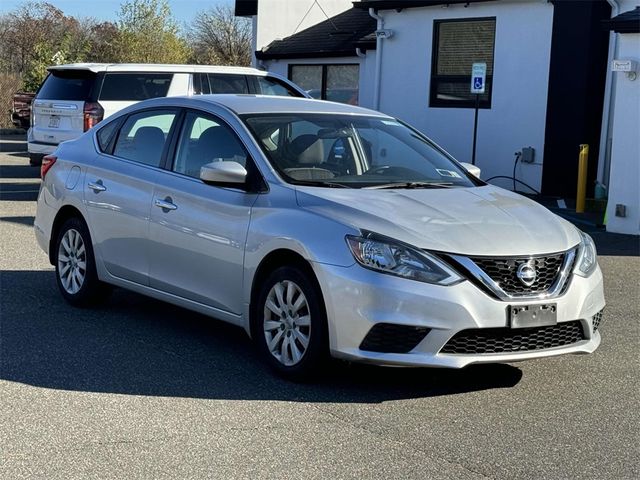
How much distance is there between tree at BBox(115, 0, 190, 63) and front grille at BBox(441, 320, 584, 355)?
33.6m

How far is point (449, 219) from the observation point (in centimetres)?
586

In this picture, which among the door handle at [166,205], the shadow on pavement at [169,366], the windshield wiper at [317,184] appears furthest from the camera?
the door handle at [166,205]

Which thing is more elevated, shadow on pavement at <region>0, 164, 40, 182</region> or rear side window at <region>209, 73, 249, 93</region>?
rear side window at <region>209, 73, 249, 93</region>

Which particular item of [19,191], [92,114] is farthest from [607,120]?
[19,191]

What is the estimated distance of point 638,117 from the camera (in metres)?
13.1

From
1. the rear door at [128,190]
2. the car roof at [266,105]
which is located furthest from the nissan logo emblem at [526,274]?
the rear door at [128,190]

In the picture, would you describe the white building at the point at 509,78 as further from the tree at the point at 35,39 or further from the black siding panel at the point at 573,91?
the tree at the point at 35,39

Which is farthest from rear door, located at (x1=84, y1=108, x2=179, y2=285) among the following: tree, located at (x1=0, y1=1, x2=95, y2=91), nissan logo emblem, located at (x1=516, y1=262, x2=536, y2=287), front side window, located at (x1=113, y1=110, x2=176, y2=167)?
tree, located at (x1=0, y1=1, x2=95, y2=91)

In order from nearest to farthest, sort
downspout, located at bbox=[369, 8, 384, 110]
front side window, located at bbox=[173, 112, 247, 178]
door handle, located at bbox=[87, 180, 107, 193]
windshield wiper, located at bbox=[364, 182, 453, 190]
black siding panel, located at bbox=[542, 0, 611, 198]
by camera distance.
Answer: windshield wiper, located at bbox=[364, 182, 453, 190], front side window, located at bbox=[173, 112, 247, 178], door handle, located at bbox=[87, 180, 107, 193], black siding panel, located at bbox=[542, 0, 611, 198], downspout, located at bbox=[369, 8, 384, 110]

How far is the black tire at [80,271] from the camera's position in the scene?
25.6 feet

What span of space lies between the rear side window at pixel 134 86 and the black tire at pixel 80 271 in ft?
21.2

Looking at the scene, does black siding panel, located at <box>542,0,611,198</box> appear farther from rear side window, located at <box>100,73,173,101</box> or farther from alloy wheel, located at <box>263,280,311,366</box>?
alloy wheel, located at <box>263,280,311,366</box>

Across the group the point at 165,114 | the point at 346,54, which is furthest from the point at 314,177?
the point at 346,54

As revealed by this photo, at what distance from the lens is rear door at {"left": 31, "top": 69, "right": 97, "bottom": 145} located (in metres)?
14.3
